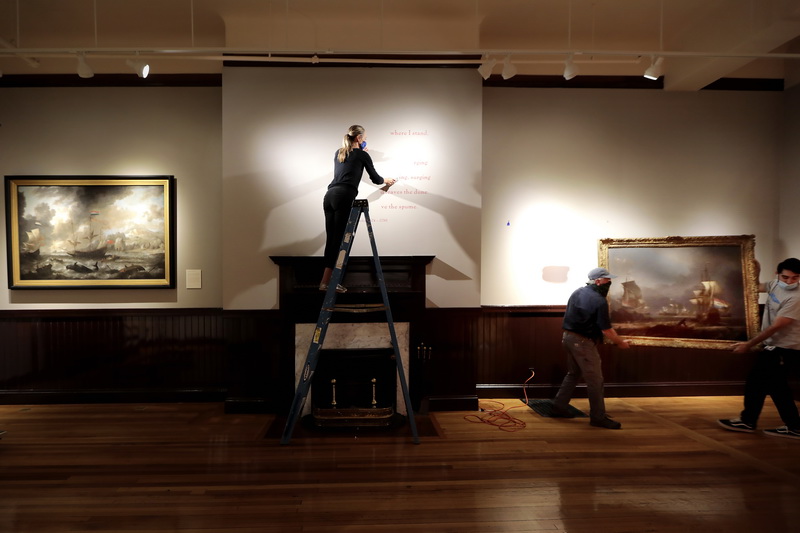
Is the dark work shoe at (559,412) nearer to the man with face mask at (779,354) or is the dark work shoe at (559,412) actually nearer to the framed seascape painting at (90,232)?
the man with face mask at (779,354)

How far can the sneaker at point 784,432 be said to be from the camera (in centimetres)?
429

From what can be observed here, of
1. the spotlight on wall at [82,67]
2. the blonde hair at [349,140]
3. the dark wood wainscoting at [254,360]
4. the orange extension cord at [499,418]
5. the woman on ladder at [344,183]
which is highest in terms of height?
the spotlight on wall at [82,67]

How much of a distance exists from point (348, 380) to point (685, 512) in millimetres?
3064

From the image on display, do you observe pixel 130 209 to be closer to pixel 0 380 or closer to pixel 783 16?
pixel 0 380

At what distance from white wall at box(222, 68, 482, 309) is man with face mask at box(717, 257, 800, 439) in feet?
9.25

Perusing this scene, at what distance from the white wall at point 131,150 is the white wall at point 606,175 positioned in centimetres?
339

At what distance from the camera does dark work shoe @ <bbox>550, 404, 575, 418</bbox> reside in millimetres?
4862

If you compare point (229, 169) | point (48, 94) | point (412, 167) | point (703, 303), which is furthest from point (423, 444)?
point (48, 94)

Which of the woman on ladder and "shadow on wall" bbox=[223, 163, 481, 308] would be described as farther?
"shadow on wall" bbox=[223, 163, 481, 308]

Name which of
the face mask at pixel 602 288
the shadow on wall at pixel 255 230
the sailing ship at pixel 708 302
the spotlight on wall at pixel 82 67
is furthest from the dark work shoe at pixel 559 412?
the spotlight on wall at pixel 82 67

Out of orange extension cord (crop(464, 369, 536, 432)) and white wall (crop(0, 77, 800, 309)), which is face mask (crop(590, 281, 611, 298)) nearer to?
white wall (crop(0, 77, 800, 309))

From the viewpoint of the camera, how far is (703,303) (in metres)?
5.52

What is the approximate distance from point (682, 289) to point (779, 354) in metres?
1.41

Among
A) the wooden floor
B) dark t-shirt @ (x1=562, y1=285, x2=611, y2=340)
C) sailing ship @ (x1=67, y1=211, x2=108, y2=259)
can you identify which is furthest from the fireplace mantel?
sailing ship @ (x1=67, y1=211, x2=108, y2=259)
